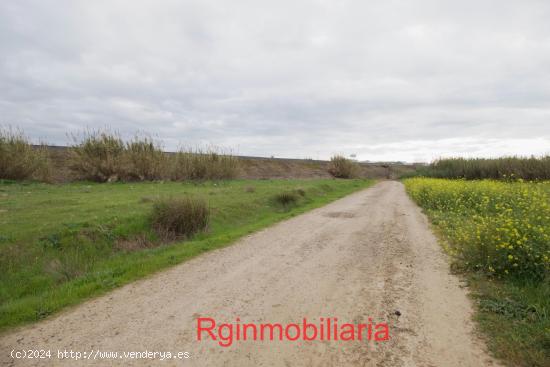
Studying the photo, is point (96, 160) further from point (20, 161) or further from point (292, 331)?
point (292, 331)

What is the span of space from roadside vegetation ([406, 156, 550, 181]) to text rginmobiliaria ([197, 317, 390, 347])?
2165 cm

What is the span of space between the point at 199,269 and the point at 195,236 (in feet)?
11.3

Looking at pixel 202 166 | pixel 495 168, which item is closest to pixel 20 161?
pixel 202 166

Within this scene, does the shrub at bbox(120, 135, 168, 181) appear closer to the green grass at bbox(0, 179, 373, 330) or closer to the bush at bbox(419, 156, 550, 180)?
the green grass at bbox(0, 179, 373, 330)

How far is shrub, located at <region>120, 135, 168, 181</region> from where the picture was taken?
25823 millimetres

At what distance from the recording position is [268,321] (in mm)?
4234

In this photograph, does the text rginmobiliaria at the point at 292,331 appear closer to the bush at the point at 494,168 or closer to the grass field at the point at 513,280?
the grass field at the point at 513,280

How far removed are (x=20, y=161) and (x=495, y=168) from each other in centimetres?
4281

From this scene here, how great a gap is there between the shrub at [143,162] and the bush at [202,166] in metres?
1.61

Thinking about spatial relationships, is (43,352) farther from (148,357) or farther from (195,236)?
(195,236)

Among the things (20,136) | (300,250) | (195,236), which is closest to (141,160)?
(20,136)

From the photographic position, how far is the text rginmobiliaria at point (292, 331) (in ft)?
12.5

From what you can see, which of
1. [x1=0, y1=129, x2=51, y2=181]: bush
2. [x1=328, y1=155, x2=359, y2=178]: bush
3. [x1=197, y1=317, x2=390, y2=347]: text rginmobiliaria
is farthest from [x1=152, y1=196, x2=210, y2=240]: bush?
[x1=328, y1=155, x2=359, y2=178]: bush

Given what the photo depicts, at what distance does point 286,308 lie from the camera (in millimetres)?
4594
